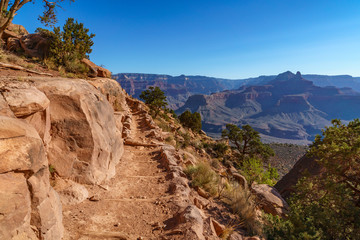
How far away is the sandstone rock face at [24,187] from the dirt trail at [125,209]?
24.1 inches

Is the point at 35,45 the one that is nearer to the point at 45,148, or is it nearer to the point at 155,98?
the point at 45,148

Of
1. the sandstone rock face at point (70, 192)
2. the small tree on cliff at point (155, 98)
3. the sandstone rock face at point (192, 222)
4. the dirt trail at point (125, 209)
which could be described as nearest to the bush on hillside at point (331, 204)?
the sandstone rock face at point (192, 222)

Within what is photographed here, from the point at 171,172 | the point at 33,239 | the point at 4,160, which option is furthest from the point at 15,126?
the point at 171,172

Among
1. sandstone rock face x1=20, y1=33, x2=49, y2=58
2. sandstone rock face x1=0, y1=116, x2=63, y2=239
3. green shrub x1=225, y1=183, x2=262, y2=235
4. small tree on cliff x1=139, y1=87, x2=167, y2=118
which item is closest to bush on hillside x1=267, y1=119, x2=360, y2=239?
green shrub x1=225, y1=183, x2=262, y2=235

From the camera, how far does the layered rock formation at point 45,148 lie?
272 cm

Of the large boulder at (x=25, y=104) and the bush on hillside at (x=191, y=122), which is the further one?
the bush on hillside at (x=191, y=122)

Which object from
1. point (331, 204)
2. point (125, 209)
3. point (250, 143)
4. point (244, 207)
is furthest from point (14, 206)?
point (250, 143)

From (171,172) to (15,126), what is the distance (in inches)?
200

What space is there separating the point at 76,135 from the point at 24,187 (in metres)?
2.65

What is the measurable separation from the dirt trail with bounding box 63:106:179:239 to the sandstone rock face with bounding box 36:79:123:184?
0.58 m

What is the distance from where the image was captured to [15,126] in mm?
3074

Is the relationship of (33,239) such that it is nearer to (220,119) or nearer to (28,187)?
(28,187)

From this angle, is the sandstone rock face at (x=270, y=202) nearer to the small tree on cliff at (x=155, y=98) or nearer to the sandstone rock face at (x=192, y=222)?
the sandstone rock face at (x=192, y=222)

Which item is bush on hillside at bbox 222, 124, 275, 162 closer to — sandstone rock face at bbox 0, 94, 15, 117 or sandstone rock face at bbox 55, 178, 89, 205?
sandstone rock face at bbox 55, 178, 89, 205
